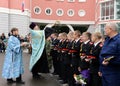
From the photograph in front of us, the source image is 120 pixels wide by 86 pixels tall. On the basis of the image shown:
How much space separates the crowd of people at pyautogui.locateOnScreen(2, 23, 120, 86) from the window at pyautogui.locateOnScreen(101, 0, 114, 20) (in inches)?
1451

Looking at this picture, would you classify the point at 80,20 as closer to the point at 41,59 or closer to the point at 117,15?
the point at 117,15

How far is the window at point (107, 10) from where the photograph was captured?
5133 centimetres

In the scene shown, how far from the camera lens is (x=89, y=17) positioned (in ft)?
237

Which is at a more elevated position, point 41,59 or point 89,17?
point 89,17

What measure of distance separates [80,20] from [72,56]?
62.0 metres

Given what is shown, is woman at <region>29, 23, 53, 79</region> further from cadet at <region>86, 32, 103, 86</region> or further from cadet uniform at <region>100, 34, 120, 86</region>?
cadet uniform at <region>100, 34, 120, 86</region>

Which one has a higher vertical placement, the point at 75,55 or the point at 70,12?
the point at 70,12

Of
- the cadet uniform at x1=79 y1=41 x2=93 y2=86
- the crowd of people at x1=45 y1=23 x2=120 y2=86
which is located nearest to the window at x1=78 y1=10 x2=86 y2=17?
the crowd of people at x1=45 y1=23 x2=120 y2=86

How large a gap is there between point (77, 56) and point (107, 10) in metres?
43.3

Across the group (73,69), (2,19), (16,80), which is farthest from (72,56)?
(2,19)

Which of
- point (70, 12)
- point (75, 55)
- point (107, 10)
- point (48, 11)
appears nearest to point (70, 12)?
point (70, 12)

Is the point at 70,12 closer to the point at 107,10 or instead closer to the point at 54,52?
the point at 107,10

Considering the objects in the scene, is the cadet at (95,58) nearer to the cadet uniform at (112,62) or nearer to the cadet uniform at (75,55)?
the cadet uniform at (112,62)

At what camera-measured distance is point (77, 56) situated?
10500 mm
